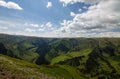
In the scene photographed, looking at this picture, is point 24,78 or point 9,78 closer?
point 9,78

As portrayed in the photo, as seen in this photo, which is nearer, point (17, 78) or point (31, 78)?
point (17, 78)

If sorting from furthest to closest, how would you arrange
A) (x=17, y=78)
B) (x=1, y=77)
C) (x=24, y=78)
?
(x=24, y=78)
(x=17, y=78)
(x=1, y=77)

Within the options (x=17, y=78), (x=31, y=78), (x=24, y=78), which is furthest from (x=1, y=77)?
(x=31, y=78)

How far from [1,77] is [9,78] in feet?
4.39

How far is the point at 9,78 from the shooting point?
32125 mm

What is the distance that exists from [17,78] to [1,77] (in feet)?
12.0

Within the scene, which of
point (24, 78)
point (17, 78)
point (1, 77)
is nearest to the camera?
point (1, 77)

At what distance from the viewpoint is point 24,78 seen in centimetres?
3666

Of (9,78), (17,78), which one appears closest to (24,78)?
(17,78)

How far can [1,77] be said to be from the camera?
31.4m

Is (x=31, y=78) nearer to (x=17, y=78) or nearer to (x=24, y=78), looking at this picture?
(x=24, y=78)

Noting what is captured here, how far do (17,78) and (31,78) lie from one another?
195 inches

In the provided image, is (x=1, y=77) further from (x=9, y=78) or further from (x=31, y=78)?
(x=31, y=78)

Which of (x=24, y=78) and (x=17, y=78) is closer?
(x=17, y=78)
